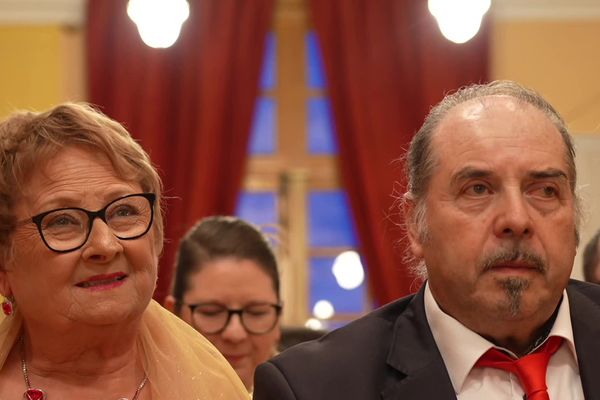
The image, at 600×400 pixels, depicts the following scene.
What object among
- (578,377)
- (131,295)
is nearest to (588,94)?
(578,377)

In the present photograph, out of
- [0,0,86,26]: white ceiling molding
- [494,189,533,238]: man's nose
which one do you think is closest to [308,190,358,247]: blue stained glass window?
[0,0,86,26]: white ceiling molding

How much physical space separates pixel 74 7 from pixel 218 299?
4.85 metres

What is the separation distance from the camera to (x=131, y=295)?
249cm

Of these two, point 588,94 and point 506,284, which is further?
point 588,94

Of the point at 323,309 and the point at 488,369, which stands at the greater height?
the point at 488,369

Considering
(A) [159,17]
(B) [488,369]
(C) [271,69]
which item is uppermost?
(A) [159,17]

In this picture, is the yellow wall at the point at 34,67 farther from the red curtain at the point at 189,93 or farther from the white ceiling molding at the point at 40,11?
the red curtain at the point at 189,93

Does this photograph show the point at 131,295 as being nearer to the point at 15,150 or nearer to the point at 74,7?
the point at 15,150

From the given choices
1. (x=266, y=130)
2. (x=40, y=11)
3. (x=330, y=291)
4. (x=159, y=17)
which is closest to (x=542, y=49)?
(x=266, y=130)

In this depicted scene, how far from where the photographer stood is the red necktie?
7.60ft

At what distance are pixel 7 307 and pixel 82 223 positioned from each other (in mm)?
335

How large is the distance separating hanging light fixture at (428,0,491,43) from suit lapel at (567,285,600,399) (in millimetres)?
3990

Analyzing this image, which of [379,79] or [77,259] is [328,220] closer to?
[379,79]

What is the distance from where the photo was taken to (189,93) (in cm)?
767
